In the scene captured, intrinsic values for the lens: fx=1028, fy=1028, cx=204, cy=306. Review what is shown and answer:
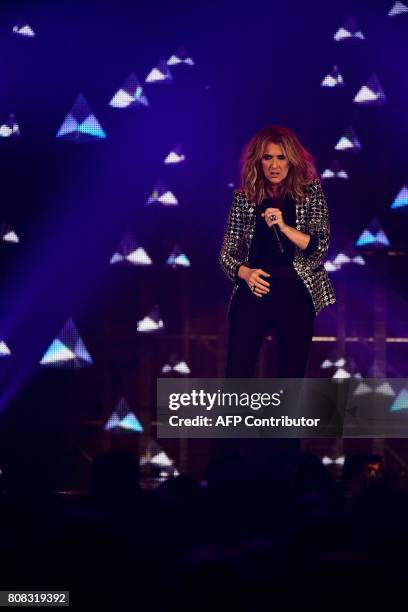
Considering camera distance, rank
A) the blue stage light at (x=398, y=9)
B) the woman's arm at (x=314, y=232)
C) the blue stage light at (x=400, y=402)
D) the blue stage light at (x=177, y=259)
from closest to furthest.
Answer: the woman's arm at (x=314, y=232) < the blue stage light at (x=400, y=402) < the blue stage light at (x=398, y=9) < the blue stage light at (x=177, y=259)

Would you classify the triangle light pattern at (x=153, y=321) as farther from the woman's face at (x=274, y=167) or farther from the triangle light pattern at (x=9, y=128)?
the woman's face at (x=274, y=167)

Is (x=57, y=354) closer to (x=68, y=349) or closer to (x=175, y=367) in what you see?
(x=68, y=349)

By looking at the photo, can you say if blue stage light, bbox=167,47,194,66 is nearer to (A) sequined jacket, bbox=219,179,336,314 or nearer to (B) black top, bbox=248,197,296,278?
(A) sequined jacket, bbox=219,179,336,314

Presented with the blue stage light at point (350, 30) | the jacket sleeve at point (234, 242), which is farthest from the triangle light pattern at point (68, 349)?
the blue stage light at point (350, 30)

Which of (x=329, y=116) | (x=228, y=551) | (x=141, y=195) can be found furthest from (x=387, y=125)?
(x=228, y=551)

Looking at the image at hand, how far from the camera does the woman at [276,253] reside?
5672mm

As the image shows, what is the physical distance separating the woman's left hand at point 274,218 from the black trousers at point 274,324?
1.00 ft

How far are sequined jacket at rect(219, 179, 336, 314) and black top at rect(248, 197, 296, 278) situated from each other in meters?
0.03

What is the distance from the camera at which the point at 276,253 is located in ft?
18.7

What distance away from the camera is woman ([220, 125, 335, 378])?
5672 mm

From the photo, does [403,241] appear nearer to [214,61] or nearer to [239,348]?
[214,61]

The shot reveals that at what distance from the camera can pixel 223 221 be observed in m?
9.08

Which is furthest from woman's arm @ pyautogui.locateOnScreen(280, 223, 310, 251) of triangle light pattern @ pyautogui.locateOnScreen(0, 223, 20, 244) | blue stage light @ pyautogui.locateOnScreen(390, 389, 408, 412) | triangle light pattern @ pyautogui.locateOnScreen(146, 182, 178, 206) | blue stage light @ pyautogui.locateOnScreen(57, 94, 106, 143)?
triangle light pattern @ pyautogui.locateOnScreen(0, 223, 20, 244)

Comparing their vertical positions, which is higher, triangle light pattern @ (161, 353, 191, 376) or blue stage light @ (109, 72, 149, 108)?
blue stage light @ (109, 72, 149, 108)
